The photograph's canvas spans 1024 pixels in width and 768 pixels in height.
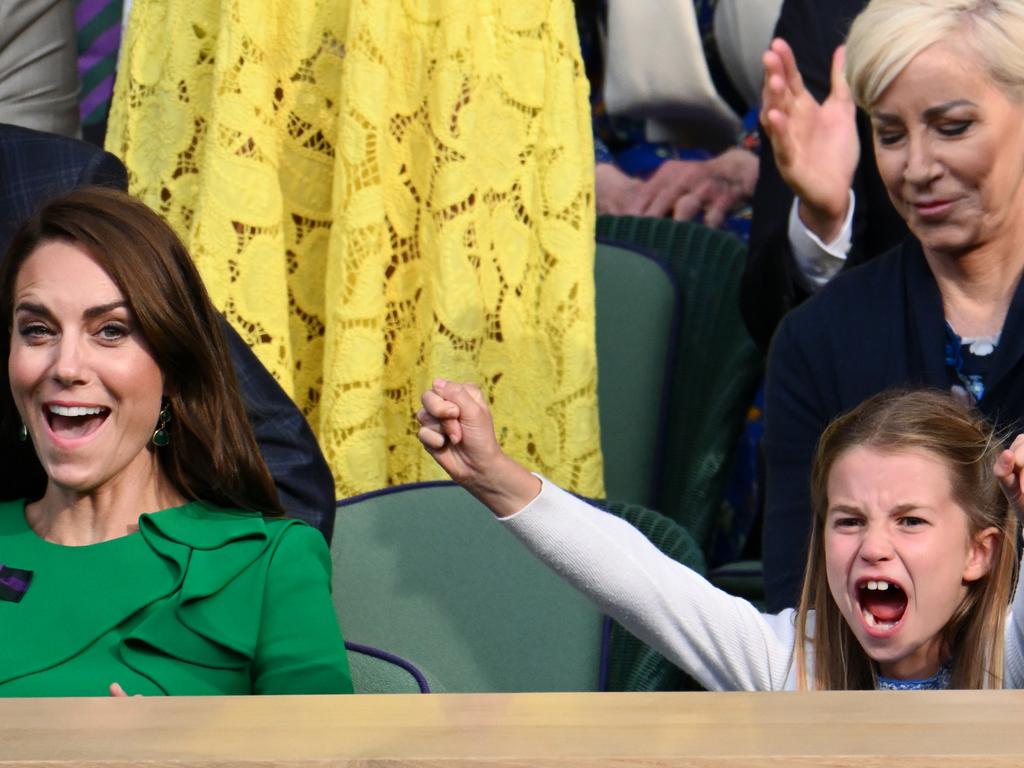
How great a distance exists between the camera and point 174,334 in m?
2.04

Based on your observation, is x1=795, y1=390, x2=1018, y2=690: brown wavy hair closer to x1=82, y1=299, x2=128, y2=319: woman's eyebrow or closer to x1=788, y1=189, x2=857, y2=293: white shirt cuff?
x1=788, y1=189, x2=857, y2=293: white shirt cuff

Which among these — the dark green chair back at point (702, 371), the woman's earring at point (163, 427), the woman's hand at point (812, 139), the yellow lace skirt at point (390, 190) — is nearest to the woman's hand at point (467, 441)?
the woman's earring at point (163, 427)

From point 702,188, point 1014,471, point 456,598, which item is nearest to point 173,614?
point 456,598

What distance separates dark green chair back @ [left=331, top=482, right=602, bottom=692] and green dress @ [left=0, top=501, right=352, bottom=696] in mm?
326

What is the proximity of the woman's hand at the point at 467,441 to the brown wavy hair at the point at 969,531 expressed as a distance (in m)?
0.43

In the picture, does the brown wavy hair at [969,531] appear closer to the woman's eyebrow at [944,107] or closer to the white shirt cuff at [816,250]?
the woman's eyebrow at [944,107]

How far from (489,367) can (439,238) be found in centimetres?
23

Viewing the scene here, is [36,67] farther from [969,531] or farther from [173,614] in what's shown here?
[969,531]

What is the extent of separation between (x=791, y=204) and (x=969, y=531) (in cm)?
108

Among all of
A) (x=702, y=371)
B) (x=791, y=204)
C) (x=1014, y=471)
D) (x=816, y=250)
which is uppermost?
(x=791, y=204)

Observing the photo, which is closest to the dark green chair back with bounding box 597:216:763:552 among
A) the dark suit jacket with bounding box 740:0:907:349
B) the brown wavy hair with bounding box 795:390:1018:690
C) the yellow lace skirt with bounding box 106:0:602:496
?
the dark suit jacket with bounding box 740:0:907:349

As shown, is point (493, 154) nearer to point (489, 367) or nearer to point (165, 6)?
point (489, 367)

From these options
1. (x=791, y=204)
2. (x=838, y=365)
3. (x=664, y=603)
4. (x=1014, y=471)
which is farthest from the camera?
(x=791, y=204)

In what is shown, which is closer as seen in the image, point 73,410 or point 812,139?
point 73,410
